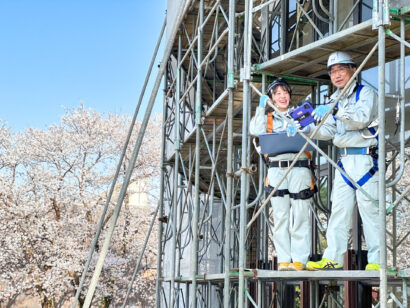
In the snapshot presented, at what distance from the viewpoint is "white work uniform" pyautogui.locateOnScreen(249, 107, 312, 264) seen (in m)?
6.24

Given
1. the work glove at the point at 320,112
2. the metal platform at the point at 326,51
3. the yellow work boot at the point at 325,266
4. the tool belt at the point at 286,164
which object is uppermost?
the metal platform at the point at 326,51

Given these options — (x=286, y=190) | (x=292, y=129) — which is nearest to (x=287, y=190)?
(x=286, y=190)

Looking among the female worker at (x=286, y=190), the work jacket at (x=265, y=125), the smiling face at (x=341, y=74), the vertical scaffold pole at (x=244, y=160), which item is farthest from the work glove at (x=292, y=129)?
the vertical scaffold pole at (x=244, y=160)

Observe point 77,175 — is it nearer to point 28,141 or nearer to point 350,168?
point 28,141

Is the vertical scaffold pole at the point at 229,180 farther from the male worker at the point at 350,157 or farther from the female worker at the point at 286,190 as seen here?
the male worker at the point at 350,157

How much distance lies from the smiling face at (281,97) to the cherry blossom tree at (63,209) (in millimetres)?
18960

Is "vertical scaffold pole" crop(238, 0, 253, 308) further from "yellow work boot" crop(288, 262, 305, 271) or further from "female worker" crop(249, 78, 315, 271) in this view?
"yellow work boot" crop(288, 262, 305, 271)

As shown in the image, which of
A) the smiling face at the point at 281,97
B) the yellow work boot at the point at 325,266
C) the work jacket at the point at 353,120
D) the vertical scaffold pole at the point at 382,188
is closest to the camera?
the vertical scaffold pole at the point at 382,188

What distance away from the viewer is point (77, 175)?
2667 centimetres

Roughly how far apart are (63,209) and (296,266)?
21003 mm

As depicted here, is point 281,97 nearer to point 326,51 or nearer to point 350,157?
point 326,51

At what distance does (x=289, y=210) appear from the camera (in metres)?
6.38

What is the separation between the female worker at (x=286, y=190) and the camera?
246 inches

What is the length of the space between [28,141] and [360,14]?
21.0 metres
